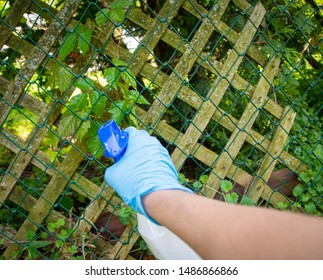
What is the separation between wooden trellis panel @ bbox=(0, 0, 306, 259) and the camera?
179 cm

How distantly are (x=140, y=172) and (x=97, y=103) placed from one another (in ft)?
1.64

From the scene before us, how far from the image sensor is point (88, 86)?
1706 mm

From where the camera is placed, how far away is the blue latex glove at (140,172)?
1.29m

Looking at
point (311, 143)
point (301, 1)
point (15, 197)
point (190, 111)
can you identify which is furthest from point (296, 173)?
point (15, 197)

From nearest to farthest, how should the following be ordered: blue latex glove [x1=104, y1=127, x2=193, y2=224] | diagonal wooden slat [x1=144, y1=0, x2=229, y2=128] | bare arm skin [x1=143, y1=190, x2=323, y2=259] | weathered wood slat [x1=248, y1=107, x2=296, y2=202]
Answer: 1. bare arm skin [x1=143, y1=190, x2=323, y2=259]
2. blue latex glove [x1=104, y1=127, x2=193, y2=224]
3. diagonal wooden slat [x1=144, y1=0, x2=229, y2=128]
4. weathered wood slat [x1=248, y1=107, x2=296, y2=202]

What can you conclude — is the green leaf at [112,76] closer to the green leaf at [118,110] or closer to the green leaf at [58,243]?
the green leaf at [118,110]

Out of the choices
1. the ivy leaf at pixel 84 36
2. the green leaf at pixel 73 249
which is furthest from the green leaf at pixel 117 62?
the green leaf at pixel 73 249

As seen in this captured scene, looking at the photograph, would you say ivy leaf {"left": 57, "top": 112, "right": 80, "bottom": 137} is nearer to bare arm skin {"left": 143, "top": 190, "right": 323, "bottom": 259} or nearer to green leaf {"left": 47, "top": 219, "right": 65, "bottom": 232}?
green leaf {"left": 47, "top": 219, "right": 65, "bottom": 232}

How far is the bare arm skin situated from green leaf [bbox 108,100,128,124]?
2.54 feet

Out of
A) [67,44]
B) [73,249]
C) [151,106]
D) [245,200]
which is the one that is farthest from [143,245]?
[67,44]

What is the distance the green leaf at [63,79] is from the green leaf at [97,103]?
0.11 m

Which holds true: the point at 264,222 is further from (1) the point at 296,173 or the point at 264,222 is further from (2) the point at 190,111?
(1) the point at 296,173

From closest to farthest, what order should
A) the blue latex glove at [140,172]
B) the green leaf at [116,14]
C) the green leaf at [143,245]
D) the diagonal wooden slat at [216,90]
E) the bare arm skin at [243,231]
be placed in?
the bare arm skin at [243,231] → the blue latex glove at [140,172] → the green leaf at [116,14] → the diagonal wooden slat at [216,90] → the green leaf at [143,245]

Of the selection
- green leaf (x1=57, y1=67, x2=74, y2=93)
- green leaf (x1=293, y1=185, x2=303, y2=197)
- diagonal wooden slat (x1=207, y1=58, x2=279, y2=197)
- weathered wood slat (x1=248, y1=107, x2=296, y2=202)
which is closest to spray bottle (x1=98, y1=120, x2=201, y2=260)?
green leaf (x1=57, y1=67, x2=74, y2=93)
